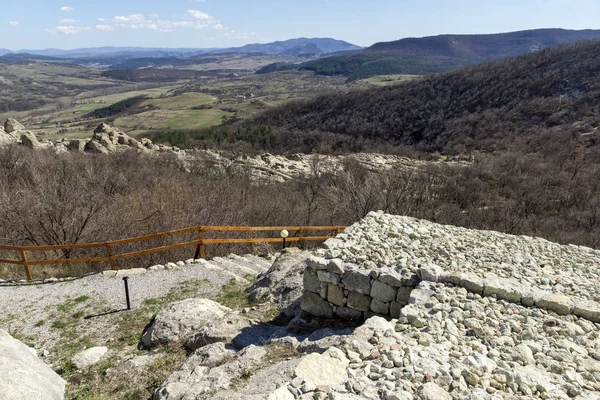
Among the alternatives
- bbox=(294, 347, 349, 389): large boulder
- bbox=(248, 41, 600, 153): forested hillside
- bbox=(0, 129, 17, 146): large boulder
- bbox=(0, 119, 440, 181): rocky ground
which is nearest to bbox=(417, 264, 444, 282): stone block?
bbox=(294, 347, 349, 389): large boulder

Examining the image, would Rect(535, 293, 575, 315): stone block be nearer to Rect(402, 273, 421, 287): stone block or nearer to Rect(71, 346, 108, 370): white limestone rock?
Rect(402, 273, 421, 287): stone block

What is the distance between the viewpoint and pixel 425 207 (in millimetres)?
Answer: 26547

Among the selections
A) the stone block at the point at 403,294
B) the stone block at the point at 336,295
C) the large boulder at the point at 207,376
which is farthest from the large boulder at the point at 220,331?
the stone block at the point at 403,294

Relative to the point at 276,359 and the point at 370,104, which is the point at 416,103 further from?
the point at 276,359

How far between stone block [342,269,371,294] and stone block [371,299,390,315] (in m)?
0.24

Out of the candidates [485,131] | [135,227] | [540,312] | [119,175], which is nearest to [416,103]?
[485,131]

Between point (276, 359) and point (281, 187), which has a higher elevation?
point (276, 359)

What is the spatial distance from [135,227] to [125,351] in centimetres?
961

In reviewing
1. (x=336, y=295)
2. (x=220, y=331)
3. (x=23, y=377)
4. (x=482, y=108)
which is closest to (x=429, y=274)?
(x=336, y=295)

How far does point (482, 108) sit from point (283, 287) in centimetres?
5894

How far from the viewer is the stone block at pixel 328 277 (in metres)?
7.39

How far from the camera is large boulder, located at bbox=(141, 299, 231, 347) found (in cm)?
758

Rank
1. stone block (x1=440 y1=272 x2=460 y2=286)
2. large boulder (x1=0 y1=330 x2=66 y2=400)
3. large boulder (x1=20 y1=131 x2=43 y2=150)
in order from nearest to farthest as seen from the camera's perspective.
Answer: large boulder (x1=0 y1=330 x2=66 y2=400) → stone block (x1=440 y1=272 x2=460 y2=286) → large boulder (x1=20 y1=131 x2=43 y2=150)

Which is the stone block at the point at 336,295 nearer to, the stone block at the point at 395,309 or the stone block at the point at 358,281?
the stone block at the point at 358,281
